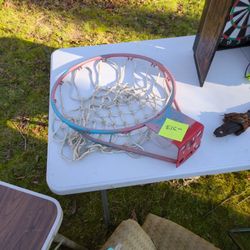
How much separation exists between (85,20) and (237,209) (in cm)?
205

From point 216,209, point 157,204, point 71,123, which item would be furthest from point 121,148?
point 216,209

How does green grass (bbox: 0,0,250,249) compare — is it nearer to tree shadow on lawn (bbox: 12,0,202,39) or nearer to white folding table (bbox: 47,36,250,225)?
tree shadow on lawn (bbox: 12,0,202,39)

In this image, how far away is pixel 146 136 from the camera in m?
1.51

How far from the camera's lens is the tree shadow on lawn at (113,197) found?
80.8 inches

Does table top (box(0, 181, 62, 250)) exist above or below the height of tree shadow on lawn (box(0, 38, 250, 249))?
above

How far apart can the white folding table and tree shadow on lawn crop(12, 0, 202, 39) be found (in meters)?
1.23

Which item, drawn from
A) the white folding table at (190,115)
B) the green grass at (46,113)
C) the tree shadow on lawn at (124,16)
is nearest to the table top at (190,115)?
the white folding table at (190,115)

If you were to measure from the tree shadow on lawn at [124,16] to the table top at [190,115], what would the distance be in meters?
1.23

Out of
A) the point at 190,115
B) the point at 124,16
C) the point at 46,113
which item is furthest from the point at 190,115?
the point at 124,16

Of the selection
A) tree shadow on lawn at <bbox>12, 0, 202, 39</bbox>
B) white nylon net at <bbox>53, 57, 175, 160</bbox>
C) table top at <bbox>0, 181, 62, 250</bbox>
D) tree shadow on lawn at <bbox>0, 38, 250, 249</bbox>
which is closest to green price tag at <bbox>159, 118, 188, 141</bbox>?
white nylon net at <bbox>53, 57, 175, 160</bbox>

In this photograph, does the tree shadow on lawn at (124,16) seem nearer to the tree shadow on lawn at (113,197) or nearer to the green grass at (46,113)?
the green grass at (46,113)

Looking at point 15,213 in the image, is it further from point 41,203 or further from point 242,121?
point 242,121

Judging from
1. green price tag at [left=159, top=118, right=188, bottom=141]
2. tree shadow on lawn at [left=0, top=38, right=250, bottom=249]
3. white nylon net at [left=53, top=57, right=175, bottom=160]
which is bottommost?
tree shadow on lawn at [left=0, top=38, right=250, bottom=249]

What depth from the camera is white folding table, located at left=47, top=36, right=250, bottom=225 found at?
54.8 inches
